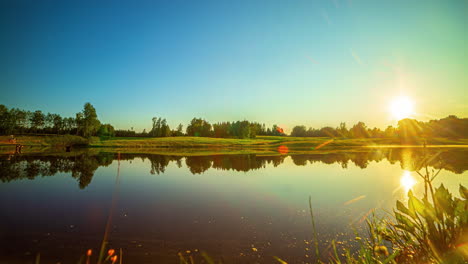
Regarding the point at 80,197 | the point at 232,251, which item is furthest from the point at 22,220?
the point at 232,251

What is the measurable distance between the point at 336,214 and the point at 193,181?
9406mm

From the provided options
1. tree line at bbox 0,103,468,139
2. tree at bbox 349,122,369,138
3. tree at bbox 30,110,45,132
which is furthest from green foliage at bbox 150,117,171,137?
tree at bbox 349,122,369,138

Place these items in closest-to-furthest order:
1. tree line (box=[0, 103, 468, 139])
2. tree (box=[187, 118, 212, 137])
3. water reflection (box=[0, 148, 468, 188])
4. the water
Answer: the water < water reflection (box=[0, 148, 468, 188]) < tree line (box=[0, 103, 468, 139]) < tree (box=[187, 118, 212, 137])

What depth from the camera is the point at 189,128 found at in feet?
393

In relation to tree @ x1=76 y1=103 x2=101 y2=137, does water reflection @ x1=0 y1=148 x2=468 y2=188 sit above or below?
below

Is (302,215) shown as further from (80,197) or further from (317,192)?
(80,197)

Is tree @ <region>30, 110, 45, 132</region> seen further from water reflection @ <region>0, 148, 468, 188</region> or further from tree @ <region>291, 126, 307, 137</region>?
→ tree @ <region>291, 126, 307, 137</region>

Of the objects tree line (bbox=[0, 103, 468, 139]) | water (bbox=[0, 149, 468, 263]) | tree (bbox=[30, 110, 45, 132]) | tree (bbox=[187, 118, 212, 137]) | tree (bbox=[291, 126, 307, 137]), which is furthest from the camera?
tree (bbox=[291, 126, 307, 137])

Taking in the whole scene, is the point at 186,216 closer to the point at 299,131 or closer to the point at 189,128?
the point at 189,128

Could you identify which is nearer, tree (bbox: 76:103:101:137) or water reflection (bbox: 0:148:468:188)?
water reflection (bbox: 0:148:468:188)

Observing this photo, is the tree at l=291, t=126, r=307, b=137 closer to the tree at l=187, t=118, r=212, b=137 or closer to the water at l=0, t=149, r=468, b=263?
the tree at l=187, t=118, r=212, b=137

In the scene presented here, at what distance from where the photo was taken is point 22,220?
7.60 meters

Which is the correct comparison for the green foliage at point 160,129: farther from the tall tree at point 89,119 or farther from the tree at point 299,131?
the tree at point 299,131

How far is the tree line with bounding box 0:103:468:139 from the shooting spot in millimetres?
76625
